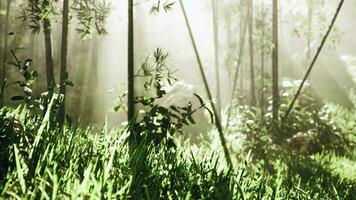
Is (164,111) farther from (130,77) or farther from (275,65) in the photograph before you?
(275,65)

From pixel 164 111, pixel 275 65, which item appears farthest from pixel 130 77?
pixel 275 65

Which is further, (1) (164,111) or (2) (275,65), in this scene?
(2) (275,65)

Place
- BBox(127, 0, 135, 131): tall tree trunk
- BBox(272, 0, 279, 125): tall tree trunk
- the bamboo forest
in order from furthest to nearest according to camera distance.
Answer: BBox(272, 0, 279, 125): tall tree trunk
BBox(127, 0, 135, 131): tall tree trunk
the bamboo forest

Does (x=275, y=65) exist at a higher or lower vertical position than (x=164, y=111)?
higher

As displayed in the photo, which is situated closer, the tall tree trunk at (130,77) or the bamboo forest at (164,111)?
the bamboo forest at (164,111)

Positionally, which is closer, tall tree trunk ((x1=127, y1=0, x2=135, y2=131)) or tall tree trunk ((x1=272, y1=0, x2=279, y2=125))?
tall tree trunk ((x1=127, y1=0, x2=135, y2=131))

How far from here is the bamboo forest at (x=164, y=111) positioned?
1.91 m

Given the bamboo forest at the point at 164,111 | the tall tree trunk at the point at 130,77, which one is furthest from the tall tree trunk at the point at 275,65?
the tall tree trunk at the point at 130,77

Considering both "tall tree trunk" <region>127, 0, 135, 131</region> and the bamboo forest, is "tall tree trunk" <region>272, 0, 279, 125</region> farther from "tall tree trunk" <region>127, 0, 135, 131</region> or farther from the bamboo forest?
"tall tree trunk" <region>127, 0, 135, 131</region>

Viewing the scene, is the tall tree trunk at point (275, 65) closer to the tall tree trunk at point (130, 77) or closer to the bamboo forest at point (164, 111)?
the bamboo forest at point (164, 111)

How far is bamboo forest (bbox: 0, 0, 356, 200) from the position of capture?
191 centimetres

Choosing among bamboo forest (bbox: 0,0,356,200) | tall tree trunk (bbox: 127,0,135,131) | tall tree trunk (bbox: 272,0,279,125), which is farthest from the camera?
tall tree trunk (bbox: 272,0,279,125)

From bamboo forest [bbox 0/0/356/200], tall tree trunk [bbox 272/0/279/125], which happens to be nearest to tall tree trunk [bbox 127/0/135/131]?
bamboo forest [bbox 0/0/356/200]

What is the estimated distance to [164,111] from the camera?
3.47 m
